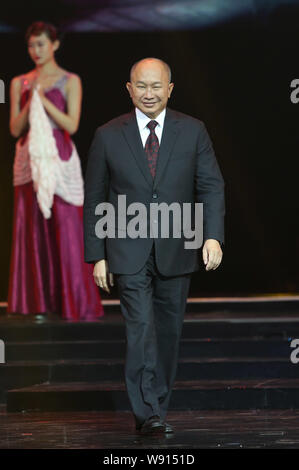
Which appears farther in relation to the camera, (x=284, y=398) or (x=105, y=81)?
(x=105, y=81)

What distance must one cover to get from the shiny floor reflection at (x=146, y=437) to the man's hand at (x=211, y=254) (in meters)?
0.66

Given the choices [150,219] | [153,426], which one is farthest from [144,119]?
[153,426]

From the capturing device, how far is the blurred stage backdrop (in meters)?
8.06

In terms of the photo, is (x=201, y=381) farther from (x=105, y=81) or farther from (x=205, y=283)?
(x=105, y=81)

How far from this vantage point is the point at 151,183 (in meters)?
4.44

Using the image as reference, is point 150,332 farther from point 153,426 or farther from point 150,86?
point 150,86

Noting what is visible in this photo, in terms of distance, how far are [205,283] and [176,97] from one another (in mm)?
1390

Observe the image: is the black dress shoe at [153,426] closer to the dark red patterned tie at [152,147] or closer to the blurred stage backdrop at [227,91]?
the dark red patterned tie at [152,147]

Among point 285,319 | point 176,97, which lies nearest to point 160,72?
point 285,319

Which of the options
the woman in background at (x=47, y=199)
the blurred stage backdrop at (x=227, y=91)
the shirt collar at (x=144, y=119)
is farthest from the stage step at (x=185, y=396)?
the blurred stage backdrop at (x=227, y=91)

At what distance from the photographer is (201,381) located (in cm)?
548

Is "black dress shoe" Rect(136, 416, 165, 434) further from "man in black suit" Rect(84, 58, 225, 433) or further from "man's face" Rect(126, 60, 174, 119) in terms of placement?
"man's face" Rect(126, 60, 174, 119)

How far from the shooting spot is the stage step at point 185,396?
5.10 meters
